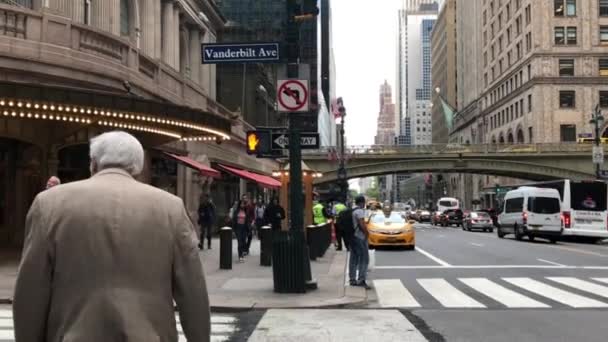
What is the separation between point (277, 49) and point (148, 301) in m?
9.12

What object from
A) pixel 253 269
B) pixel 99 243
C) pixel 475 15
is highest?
pixel 475 15

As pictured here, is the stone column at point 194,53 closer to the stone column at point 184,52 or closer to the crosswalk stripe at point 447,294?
the stone column at point 184,52

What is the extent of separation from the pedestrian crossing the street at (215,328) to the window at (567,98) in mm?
73450

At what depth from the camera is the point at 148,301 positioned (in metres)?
2.75

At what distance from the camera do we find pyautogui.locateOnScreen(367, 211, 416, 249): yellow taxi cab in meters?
24.0

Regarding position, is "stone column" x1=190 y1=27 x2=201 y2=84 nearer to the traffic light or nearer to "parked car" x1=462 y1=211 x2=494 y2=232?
the traffic light

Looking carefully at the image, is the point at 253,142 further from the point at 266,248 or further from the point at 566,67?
Answer: the point at 566,67

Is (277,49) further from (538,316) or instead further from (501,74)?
(501,74)

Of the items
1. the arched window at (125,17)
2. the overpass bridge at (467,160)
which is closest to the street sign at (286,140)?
the arched window at (125,17)

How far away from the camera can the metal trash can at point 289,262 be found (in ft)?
36.4

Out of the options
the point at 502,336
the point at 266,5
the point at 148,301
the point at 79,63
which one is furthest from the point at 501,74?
the point at 148,301

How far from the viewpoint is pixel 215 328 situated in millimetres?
8445

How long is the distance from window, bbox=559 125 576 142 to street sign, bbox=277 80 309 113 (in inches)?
2770

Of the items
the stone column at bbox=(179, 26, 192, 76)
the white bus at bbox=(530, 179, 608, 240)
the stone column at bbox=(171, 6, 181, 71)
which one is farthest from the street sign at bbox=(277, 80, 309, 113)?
the white bus at bbox=(530, 179, 608, 240)
